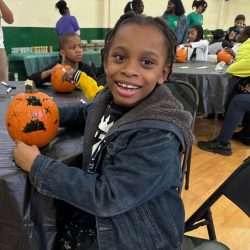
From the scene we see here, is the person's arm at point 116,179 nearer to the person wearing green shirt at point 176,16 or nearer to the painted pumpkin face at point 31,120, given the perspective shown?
the painted pumpkin face at point 31,120

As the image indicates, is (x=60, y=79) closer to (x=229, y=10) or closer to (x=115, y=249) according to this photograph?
(x=115, y=249)

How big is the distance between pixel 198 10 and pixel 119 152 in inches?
230

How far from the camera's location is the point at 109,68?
0.96 m

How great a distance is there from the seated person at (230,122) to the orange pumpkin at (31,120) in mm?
2459

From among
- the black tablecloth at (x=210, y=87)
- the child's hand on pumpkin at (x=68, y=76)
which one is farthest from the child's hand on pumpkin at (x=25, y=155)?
the black tablecloth at (x=210, y=87)

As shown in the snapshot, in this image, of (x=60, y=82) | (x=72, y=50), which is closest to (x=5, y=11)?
(x=72, y=50)

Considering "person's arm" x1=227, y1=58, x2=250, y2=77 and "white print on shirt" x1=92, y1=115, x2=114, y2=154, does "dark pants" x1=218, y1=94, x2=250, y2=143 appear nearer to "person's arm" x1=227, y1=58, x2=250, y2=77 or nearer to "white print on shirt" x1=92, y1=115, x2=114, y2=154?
"person's arm" x1=227, y1=58, x2=250, y2=77

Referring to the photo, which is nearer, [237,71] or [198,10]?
[237,71]

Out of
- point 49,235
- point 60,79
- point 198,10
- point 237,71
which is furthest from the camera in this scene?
point 198,10

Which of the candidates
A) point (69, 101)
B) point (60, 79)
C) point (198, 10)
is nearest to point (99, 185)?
point (69, 101)

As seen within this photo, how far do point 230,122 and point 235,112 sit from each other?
0.38 feet

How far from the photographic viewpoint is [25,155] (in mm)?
848

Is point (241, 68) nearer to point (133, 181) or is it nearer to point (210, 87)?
point (210, 87)

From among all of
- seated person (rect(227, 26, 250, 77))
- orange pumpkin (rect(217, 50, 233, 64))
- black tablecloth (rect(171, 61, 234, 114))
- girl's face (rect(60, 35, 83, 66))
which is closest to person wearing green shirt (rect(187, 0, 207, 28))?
orange pumpkin (rect(217, 50, 233, 64))
